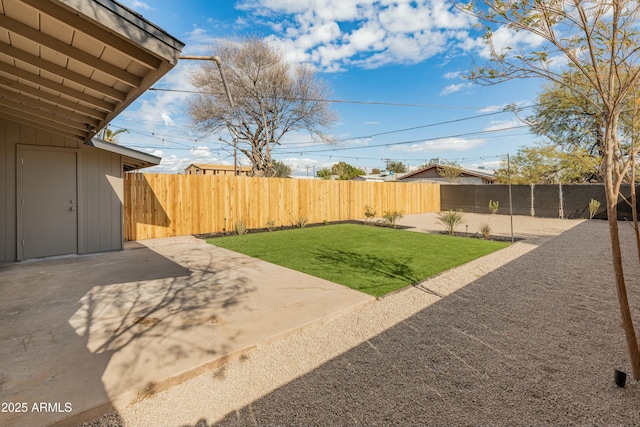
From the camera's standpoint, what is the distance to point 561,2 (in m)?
2.03

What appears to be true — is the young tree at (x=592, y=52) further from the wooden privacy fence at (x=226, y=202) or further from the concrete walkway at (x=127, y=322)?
the wooden privacy fence at (x=226, y=202)

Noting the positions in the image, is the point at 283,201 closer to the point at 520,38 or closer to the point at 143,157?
the point at 143,157

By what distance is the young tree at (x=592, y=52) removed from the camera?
1.95 meters

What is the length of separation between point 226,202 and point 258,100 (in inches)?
466

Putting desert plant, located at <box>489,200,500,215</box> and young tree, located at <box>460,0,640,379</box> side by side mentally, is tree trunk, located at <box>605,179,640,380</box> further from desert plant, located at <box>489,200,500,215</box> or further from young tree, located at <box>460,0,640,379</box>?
desert plant, located at <box>489,200,500,215</box>

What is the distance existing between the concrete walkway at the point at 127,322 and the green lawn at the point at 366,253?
546mm

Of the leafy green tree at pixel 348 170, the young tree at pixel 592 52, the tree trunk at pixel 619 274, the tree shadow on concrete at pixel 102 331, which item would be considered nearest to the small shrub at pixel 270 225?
the tree shadow on concrete at pixel 102 331

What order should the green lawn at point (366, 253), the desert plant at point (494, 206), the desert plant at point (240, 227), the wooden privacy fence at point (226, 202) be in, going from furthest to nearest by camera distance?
the desert plant at point (494, 206), the desert plant at point (240, 227), the wooden privacy fence at point (226, 202), the green lawn at point (366, 253)

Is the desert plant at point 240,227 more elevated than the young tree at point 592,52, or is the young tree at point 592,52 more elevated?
the young tree at point 592,52

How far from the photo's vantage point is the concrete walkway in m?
1.86

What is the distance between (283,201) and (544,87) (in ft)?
46.5

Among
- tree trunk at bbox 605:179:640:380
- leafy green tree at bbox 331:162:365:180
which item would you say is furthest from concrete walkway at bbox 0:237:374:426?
leafy green tree at bbox 331:162:365:180

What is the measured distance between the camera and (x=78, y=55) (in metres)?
2.72

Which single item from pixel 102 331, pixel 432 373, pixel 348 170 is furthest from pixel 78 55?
pixel 348 170
